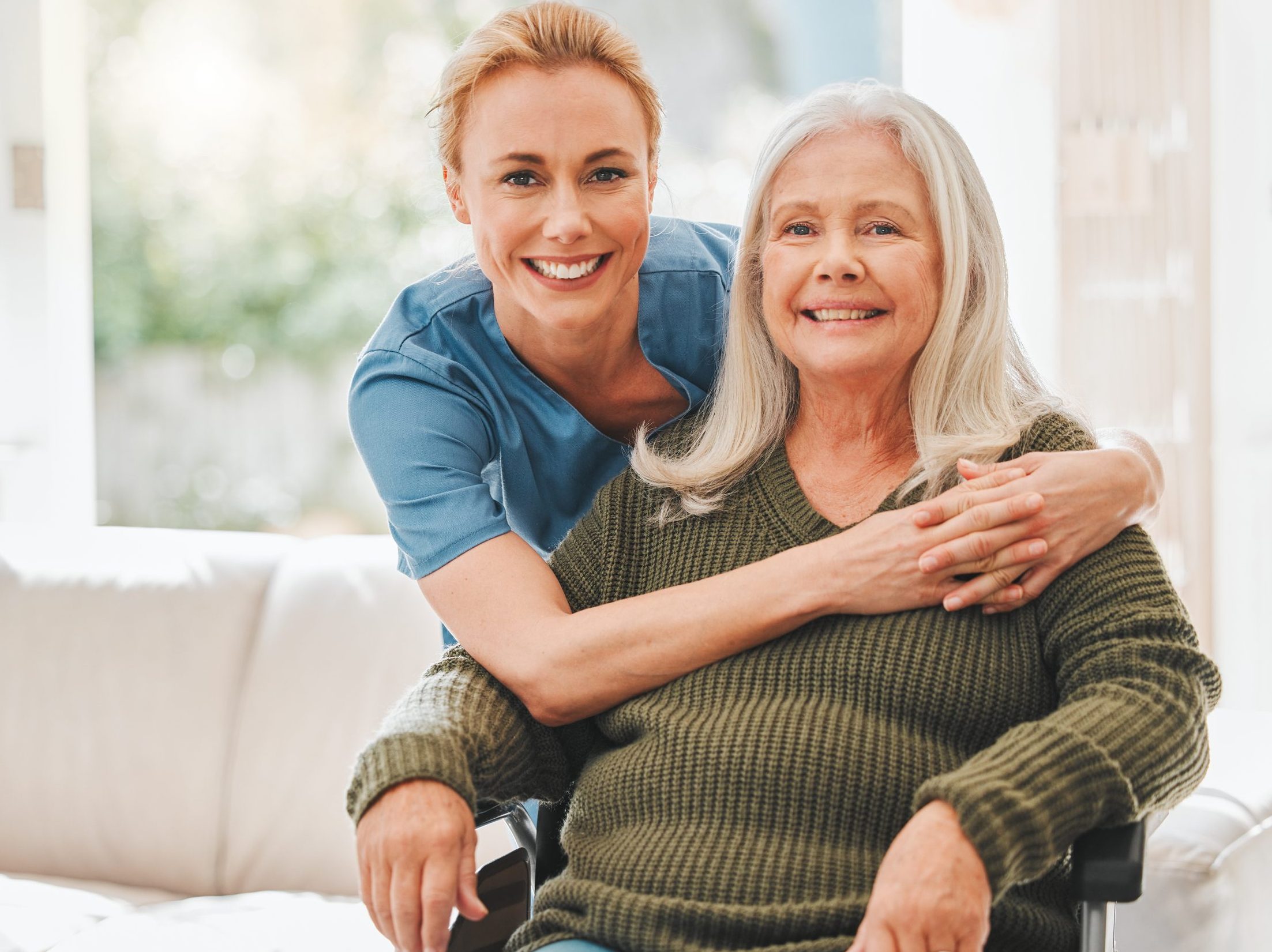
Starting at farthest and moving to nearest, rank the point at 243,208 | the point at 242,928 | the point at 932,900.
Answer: the point at 243,208 < the point at 242,928 < the point at 932,900

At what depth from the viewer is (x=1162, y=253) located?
297 centimetres

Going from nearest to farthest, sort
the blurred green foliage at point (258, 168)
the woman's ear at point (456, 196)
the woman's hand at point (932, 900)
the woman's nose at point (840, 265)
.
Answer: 1. the woman's hand at point (932, 900)
2. the woman's nose at point (840, 265)
3. the woman's ear at point (456, 196)
4. the blurred green foliage at point (258, 168)

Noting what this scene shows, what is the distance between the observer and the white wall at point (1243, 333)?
9.57 ft

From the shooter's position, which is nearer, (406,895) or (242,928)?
Result: (406,895)

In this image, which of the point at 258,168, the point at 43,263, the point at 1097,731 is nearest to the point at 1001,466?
the point at 1097,731

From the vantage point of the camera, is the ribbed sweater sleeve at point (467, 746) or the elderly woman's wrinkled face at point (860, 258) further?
the elderly woman's wrinkled face at point (860, 258)

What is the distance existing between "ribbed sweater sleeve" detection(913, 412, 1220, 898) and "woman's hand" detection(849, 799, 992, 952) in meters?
0.02

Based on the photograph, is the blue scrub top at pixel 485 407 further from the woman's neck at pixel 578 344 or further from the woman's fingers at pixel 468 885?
the woman's fingers at pixel 468 885

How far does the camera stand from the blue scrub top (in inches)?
59.1

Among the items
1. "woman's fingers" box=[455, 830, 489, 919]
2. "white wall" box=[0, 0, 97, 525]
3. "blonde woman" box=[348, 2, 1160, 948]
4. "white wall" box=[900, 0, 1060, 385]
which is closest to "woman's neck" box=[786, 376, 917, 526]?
"blonde woman" box=[348, 2, 1160, 948]

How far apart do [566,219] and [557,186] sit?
0.05 meters

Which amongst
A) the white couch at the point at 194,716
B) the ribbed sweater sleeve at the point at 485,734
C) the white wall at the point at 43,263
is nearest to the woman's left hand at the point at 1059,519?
the ribbed sweater sleeve at the point at 485,734

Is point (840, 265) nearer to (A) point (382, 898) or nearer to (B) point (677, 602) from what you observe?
(B) point (677, 602)

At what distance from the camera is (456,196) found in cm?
166
